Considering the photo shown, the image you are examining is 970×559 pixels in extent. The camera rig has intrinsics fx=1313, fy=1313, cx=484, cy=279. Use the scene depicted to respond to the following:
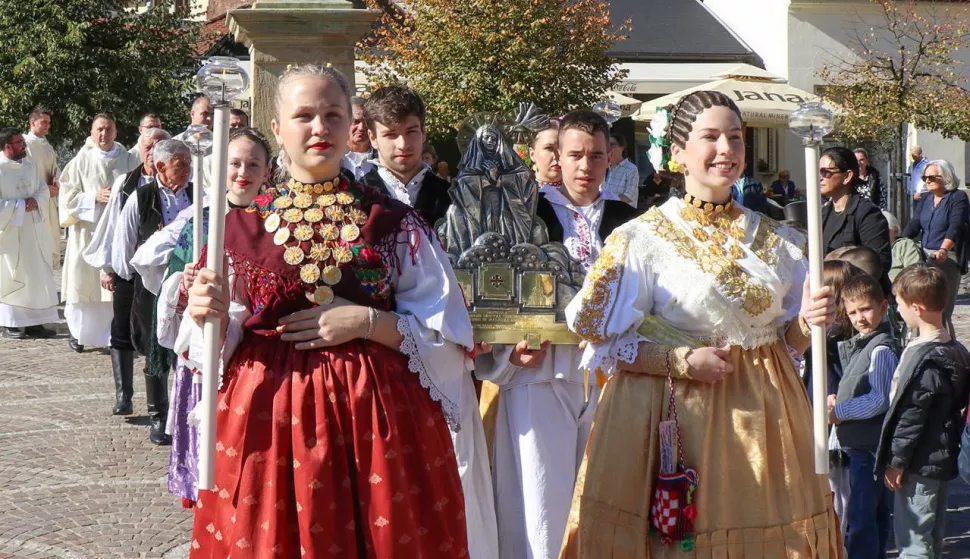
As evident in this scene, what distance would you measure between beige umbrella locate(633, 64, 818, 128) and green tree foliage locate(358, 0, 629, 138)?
1171mm

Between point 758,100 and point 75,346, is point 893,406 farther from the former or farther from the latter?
point 758,100

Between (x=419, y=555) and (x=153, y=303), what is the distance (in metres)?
4.77

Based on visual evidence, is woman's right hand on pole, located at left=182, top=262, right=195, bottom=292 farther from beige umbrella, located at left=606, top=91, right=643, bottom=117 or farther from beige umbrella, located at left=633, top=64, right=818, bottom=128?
beige umbrella, located at left=606, top=91, right=643, bottom=117

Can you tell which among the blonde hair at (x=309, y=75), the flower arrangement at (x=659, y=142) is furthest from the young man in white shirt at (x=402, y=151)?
the flower arrangement at (x=659, y=142)

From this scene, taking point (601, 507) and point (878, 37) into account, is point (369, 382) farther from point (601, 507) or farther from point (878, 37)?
point (878, 37)

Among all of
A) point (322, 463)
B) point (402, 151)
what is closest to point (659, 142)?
point (402, 151)

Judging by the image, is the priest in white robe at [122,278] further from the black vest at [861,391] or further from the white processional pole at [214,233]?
the white processional pole at [214,233]

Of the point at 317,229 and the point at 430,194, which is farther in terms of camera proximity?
the point at 430,194

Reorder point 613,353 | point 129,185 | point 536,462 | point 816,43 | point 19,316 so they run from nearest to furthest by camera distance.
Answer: point 613,353
point 536,462
point 129,185
point 19,316
point 816,43

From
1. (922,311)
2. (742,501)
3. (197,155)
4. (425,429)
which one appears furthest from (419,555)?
(922,311)

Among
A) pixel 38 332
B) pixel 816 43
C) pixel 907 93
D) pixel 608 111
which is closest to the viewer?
pixel 608 111

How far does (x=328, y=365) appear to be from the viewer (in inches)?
138

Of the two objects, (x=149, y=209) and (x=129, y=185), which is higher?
(x=129, y=185)

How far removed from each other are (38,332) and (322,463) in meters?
10.6
